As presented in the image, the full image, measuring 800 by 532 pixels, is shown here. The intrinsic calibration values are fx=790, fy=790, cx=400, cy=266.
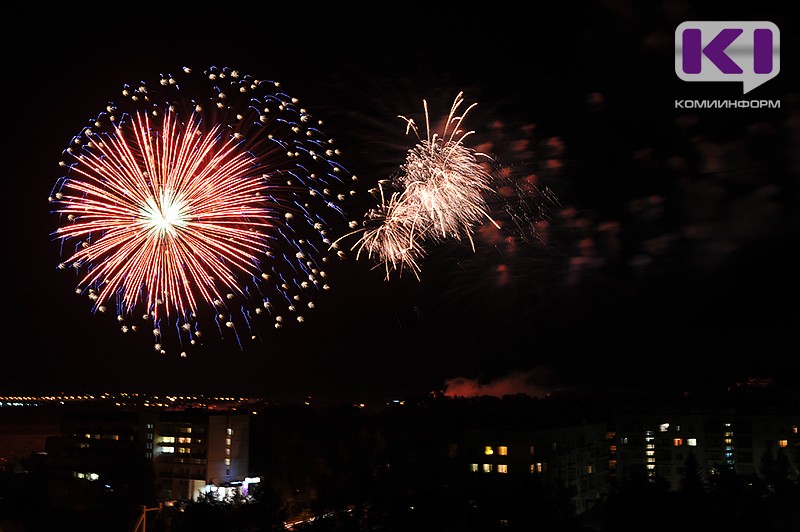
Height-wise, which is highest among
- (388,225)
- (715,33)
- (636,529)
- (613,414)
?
(715,33)

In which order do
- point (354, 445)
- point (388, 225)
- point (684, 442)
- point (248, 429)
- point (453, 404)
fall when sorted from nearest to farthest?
point (388, 225) < point (354, 445) < point (684, 442) < point (248, 429) < point (453, 404)

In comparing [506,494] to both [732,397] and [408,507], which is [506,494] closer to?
[408,507]

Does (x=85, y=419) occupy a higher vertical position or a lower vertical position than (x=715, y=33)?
lower

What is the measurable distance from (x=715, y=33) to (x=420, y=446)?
11942 millimetres

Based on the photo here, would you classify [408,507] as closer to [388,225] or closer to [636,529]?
[636,529]

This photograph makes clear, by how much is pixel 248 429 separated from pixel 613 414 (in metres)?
Answer: 10.7

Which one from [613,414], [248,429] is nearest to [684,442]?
[613,414]

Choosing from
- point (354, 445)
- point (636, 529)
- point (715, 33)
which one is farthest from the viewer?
point (354, 445)

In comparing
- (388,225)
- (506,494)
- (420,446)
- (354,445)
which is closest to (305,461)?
(354,445)

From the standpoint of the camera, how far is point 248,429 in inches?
893

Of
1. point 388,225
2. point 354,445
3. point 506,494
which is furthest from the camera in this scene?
point 354,445

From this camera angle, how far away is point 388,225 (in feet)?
33.6

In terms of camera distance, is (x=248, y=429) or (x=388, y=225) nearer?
(x=388, y=225)

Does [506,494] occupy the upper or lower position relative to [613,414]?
lower
